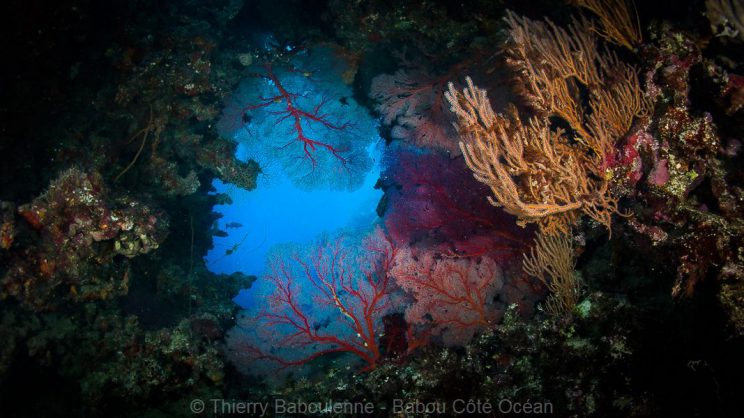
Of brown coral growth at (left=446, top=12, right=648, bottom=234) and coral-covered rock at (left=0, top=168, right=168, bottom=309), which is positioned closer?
brown coral growth at (left=446, top=12, right=648, bottom=234)

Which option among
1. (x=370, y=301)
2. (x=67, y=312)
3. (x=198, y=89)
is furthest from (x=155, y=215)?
(x=370, y=301)

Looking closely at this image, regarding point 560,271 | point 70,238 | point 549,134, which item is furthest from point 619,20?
point 70,238

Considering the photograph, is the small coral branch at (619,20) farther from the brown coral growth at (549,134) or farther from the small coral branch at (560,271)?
the small coral branch at (560,271)

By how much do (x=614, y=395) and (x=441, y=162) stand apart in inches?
126
